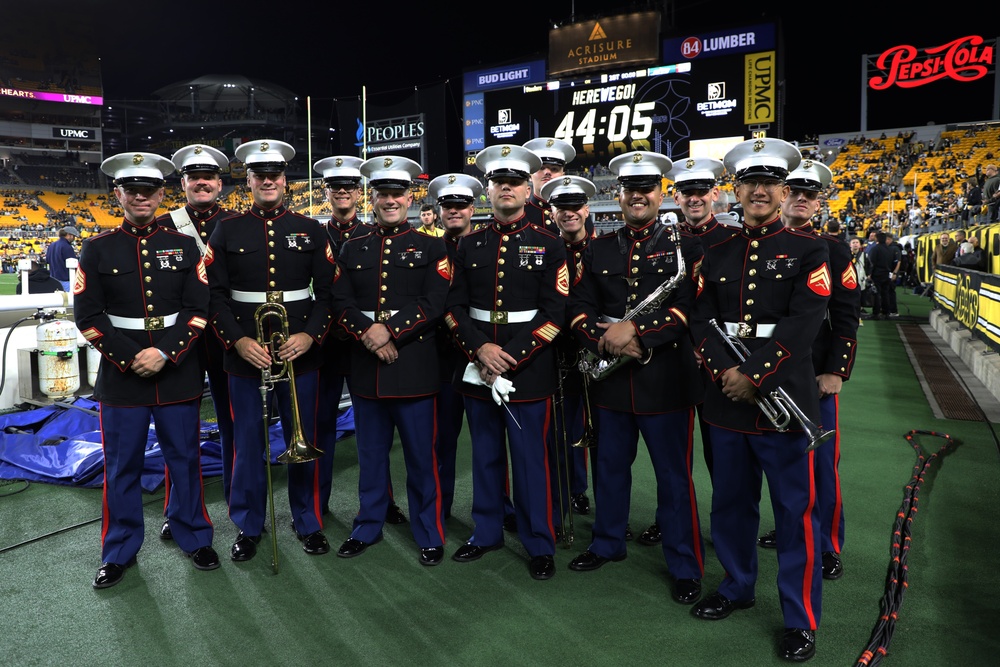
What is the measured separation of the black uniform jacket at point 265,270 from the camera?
141 inches

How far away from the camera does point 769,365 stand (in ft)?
8.46

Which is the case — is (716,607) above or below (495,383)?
below

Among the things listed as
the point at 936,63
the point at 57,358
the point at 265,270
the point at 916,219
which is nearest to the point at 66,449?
the point at 57,358

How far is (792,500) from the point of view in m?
2.67

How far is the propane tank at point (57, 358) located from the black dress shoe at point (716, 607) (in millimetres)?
5823

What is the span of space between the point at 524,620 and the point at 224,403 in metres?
2.23

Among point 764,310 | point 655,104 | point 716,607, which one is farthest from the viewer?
point 655,104

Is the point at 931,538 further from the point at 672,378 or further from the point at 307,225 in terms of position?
the point at 307,225

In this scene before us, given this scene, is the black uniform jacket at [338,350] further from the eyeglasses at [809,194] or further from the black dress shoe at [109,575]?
the eyeglasses at [809,194]

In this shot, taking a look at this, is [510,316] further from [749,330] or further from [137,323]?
[137,323]

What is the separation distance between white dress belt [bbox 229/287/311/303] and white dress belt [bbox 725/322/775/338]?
2178mm

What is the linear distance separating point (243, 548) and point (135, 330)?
46.9 inches

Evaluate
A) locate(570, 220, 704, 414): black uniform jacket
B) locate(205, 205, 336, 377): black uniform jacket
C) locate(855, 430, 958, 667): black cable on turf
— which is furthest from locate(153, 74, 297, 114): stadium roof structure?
locate(570, 220, 704, 414): black uniform jacket

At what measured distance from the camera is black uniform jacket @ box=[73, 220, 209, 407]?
3258mm
